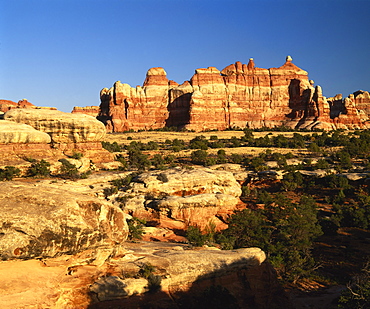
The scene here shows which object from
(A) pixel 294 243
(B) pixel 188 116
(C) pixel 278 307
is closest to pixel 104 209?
(C) pixel 278 307

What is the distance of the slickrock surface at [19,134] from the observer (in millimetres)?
34844

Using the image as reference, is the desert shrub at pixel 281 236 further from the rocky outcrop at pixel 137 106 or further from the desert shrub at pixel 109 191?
the rocky outcrop at pixel 137 106

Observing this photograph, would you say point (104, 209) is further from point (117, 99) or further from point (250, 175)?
point (117, 99)

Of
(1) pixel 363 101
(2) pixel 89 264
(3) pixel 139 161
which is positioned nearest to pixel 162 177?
(3) pixel 139 161

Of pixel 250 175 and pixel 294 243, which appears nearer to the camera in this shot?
pixel 294 243

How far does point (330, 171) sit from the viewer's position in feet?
134

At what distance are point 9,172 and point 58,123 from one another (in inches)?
367

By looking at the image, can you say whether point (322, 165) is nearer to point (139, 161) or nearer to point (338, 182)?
point (338, 182)

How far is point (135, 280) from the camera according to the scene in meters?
10.7

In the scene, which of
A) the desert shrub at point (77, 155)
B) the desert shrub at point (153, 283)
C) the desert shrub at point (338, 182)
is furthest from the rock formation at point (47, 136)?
the desert shrub at point (153, 283)

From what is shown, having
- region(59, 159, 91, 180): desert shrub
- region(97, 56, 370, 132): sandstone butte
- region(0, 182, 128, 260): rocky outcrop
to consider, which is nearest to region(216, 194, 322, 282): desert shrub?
region(0, 182, 128, 260): rocky outcrop

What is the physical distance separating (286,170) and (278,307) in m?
29.5

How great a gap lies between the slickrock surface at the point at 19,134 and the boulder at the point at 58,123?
1.67 meters

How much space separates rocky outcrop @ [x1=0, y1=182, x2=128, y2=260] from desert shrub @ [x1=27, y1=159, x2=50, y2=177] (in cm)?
2256
